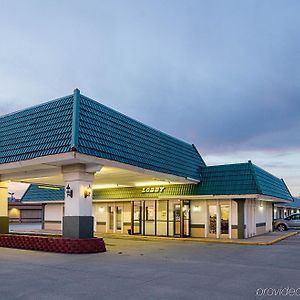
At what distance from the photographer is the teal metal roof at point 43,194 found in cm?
3306

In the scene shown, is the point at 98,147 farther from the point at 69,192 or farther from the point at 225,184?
the point at 225,184

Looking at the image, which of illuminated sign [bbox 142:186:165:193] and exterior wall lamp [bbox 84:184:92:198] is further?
illuminated sign [bbox 142:186:165:193]

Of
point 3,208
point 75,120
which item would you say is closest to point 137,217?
point 3,208

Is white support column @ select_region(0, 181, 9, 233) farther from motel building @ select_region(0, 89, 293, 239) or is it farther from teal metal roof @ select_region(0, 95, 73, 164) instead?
teal metal roof @ select_region(0, 95, 73, 164)

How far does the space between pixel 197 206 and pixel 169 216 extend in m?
2.22

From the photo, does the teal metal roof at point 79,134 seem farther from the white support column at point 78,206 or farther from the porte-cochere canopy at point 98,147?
the white support column at point 78,206

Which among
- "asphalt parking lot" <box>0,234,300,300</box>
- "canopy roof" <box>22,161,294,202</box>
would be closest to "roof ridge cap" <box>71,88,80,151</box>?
"asphalt parking lot" <box>0,234,300,300</box>

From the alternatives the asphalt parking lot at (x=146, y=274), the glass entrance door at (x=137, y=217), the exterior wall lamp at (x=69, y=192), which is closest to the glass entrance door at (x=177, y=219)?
the glass entrance door at (x=137, y=217)

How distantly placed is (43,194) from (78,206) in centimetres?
1915

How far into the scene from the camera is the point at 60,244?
1642 centimetres

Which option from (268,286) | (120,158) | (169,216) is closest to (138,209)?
(169,216)

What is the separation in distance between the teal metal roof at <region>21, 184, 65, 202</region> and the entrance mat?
1421 cm

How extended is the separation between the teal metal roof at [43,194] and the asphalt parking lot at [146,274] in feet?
54.1

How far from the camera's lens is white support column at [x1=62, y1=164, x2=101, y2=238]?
53.9 feet
